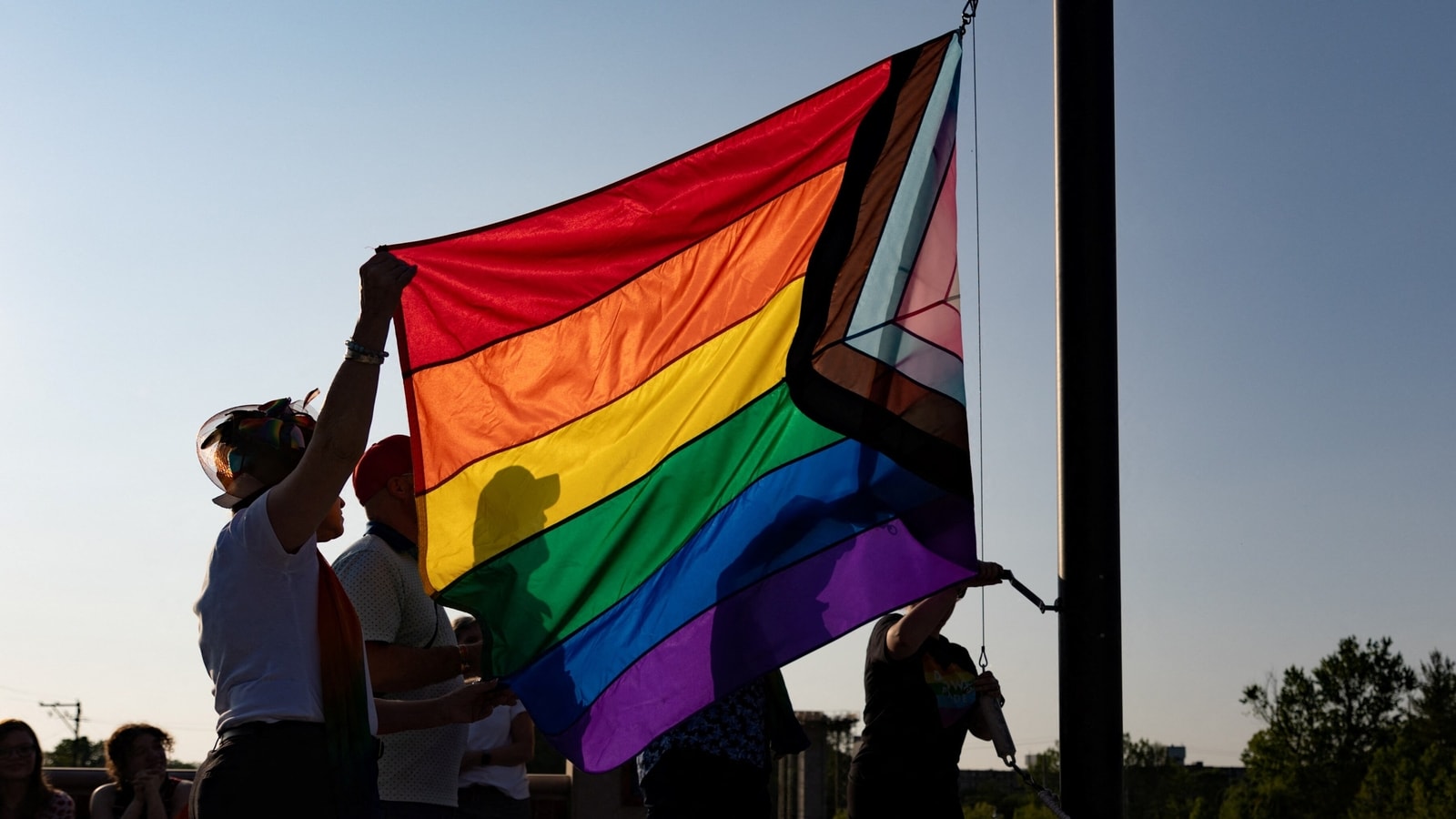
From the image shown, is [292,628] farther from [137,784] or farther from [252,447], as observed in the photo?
[137,784]

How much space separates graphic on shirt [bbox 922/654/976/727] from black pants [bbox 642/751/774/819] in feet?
3.05

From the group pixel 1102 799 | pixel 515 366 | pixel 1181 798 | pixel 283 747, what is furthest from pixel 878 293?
pixel 1181 798

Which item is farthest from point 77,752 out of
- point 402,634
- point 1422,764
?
point 402,634

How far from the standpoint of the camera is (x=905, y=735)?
17.1 ft

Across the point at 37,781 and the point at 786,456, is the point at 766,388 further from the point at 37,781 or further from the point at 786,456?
the point at 37,781

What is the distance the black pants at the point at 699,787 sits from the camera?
15.0 feet

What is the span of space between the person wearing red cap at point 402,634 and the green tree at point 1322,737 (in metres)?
80.2

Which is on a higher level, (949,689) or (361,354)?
(361,354)

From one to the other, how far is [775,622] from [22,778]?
5.02 meters

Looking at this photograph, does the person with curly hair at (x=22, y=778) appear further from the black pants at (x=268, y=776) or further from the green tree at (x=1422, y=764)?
the green tree at (x=1422, y=764)

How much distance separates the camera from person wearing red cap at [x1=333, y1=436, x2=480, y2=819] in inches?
155

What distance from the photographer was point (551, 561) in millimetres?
4164

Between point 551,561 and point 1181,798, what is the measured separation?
91.9 m

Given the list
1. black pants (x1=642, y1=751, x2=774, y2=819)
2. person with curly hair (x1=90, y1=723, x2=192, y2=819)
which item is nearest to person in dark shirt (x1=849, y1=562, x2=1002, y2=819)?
black pants (x1=642, y1=751, x2=774, y2=819)
